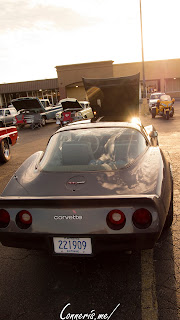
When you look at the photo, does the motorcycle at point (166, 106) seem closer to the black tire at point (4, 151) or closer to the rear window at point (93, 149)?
the black tire at point (4, 151)

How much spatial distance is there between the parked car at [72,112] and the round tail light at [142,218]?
13777 mm

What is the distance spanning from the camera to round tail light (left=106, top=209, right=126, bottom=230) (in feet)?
7.58

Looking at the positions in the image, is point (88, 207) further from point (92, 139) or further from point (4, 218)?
point (92, 139)

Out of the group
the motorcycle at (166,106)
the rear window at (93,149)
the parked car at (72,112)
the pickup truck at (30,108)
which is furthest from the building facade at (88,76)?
the rear window at (93,149)

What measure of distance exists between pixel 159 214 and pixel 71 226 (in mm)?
772

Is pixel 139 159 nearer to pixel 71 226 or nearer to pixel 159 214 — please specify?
pixel 159 214

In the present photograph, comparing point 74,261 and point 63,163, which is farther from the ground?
point 63,163

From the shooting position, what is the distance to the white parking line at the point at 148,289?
7.31 feet

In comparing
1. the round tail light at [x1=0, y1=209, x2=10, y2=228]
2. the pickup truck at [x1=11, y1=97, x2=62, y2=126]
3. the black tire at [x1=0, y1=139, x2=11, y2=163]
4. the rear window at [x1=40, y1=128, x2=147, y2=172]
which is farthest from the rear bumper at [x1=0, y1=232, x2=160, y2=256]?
the pickup truck at [x1=11, y1=97, x2=62, y2=126]

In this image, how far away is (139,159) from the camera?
3.12m

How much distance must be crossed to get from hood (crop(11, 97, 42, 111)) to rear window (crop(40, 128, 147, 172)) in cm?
1447

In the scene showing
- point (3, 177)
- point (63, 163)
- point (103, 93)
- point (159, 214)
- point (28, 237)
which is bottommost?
point (3, 177)

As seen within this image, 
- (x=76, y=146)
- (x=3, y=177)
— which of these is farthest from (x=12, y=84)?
(x=76, y=146)

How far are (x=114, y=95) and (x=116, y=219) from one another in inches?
299
